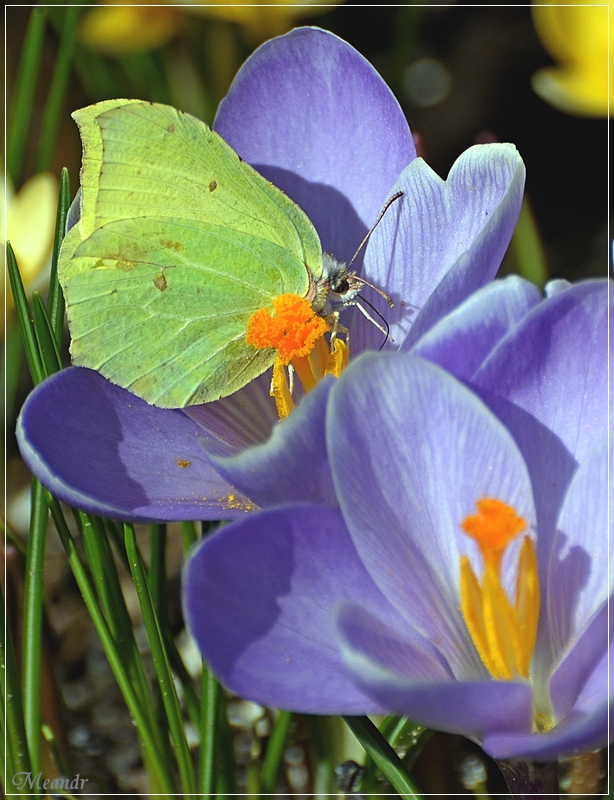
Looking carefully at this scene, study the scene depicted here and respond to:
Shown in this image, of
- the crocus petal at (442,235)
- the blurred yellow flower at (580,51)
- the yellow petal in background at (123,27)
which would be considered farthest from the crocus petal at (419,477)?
the yellow petal in background at (123,27)

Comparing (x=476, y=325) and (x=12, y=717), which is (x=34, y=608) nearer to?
(x=12, y=717)

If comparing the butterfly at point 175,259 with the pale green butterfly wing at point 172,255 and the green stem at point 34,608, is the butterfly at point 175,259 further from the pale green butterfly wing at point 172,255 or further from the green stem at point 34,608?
the green stem at point 34,608

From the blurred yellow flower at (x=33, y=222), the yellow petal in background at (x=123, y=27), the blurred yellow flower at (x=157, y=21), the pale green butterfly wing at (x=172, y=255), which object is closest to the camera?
the pale green butterfly wing at (x=172, y=255)

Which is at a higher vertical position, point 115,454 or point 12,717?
point 115,454

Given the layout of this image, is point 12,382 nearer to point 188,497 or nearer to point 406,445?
point 188,497

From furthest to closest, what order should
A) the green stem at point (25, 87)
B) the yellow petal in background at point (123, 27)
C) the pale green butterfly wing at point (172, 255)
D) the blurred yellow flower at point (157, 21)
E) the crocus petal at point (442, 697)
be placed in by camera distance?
1. the yellow petal in background at point (123, 27)
2. the blurred yellow flower at point (157, 21)
3. the green stem at point (25, 87)
4. the pale green butterfly wing at point (172, 255)
5. the crocus petal at point (442, 697)

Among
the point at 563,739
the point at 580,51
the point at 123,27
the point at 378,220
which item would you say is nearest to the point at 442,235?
the point at 378,220

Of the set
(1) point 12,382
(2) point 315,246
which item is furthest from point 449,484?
(1) point 12,382
